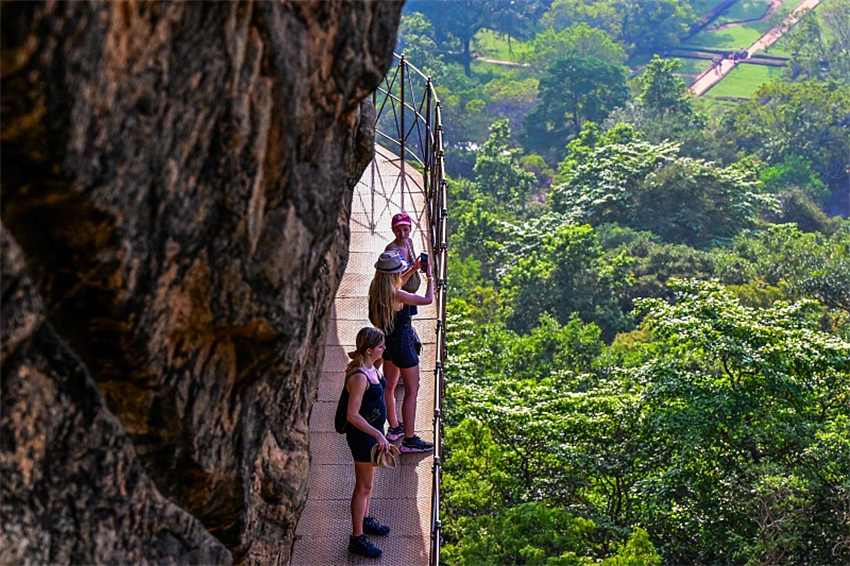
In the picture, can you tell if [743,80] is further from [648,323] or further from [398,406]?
[398,406]

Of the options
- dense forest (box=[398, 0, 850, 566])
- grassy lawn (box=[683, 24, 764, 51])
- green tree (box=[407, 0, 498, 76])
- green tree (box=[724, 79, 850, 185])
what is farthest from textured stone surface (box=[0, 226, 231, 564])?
grassy lawn (box=[683, 24, 764, 51])

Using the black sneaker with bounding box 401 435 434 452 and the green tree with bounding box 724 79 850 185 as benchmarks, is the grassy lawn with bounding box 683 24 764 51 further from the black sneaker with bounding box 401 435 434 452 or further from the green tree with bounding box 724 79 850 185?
the black sneaker with bounding box 401 435 434 452

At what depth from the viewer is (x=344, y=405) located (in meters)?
7.09

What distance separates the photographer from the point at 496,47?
306 feet

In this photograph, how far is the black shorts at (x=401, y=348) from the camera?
8.12m

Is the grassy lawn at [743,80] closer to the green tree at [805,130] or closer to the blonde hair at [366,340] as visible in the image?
the green tree at [805,130]

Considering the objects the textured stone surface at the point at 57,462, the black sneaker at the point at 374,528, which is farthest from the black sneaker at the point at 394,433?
the textured stone surface at the point at 57,462

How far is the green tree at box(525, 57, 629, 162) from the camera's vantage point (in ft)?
211

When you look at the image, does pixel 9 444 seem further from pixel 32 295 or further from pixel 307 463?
pixel 307 463

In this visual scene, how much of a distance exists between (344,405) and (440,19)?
85.4 meters

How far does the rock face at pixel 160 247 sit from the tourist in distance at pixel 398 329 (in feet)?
5.35

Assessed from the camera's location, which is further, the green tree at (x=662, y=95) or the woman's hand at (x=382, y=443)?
the green tree at (x=662, y=95)

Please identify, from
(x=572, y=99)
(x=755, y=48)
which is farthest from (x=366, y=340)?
(x=755, y=48)

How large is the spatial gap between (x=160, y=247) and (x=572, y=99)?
62153 mm
